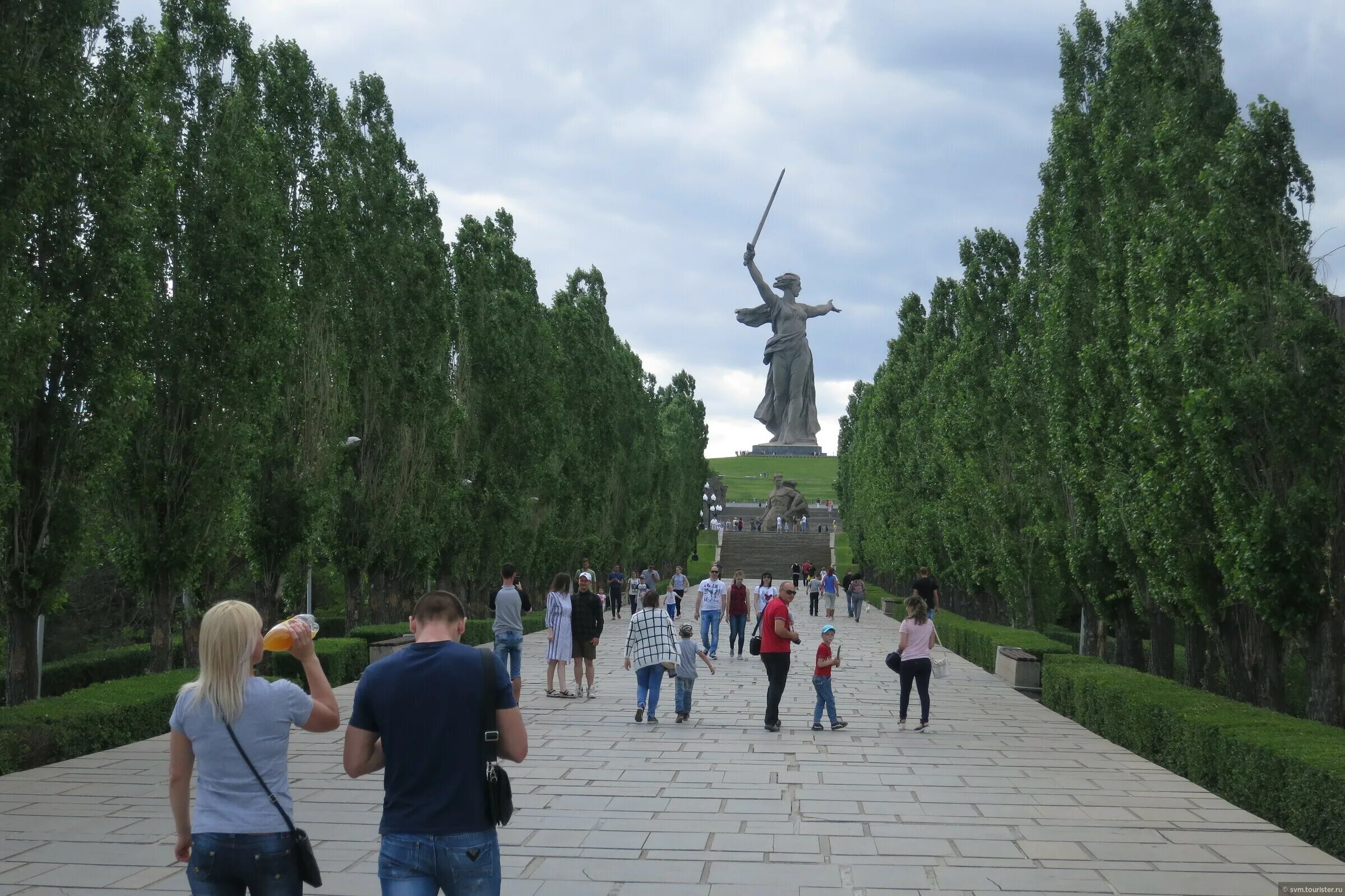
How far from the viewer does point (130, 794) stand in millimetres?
9977

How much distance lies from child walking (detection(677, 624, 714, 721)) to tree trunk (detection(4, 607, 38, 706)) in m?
6.87

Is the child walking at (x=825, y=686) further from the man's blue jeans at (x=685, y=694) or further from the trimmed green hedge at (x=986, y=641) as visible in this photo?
the trimmed green hedge at (x=986, y=641)

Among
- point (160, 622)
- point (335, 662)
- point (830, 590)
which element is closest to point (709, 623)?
point (335, 662)

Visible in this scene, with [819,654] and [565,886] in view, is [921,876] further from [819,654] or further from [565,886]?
[819,654]

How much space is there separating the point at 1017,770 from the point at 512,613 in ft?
21.9

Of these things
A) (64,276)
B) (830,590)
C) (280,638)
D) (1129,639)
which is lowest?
(1129,639)

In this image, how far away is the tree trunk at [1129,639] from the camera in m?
20.2

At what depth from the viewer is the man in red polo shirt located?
1374 centimetres

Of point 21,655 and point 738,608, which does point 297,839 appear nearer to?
point 21,655

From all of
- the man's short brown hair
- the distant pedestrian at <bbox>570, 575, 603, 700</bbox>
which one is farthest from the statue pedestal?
the man's short brown hair

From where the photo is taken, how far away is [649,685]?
14695 mm

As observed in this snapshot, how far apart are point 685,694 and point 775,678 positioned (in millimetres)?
1396

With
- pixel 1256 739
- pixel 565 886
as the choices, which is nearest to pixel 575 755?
pixel 565 886

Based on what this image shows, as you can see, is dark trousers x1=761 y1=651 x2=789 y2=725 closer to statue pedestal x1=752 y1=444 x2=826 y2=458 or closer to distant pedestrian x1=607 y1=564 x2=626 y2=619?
distant pedestrian x1=607 y1=564 x2=626 y2=619
